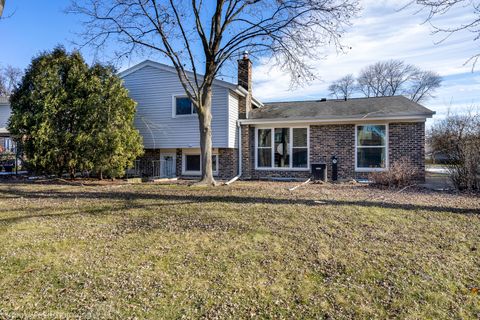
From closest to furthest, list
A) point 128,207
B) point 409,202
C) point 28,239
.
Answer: point 28,239 → point 128,207 → point 409,202

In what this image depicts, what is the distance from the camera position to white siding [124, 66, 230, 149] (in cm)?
1382

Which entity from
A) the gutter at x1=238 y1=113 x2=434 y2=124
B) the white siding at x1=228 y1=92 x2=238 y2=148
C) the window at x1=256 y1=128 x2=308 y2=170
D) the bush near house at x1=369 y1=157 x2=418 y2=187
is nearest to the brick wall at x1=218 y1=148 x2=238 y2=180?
the white siding at x1=228 y1=92 x2=238 y2=148

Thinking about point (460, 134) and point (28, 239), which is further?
point (460, 134)

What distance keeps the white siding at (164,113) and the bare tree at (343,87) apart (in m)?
35.6

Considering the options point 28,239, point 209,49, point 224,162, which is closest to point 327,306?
point 28,239

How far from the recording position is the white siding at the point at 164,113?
13.8m

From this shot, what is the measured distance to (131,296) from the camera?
3.39 metres

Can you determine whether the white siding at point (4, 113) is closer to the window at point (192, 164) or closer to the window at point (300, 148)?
the window at point (192, 164)

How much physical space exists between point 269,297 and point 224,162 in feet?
36.2

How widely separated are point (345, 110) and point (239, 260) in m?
11.1

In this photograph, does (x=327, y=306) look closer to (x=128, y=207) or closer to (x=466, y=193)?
(x=128, y=207)

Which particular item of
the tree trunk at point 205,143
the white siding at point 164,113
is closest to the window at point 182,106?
the white siding at point 164,113

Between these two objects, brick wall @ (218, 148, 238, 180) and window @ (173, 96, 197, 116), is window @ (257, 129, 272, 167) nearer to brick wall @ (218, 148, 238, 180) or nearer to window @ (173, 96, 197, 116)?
brick wall @ (218, 148, 238, 180)

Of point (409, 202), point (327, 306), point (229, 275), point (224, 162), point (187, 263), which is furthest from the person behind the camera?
point (224, 162)
